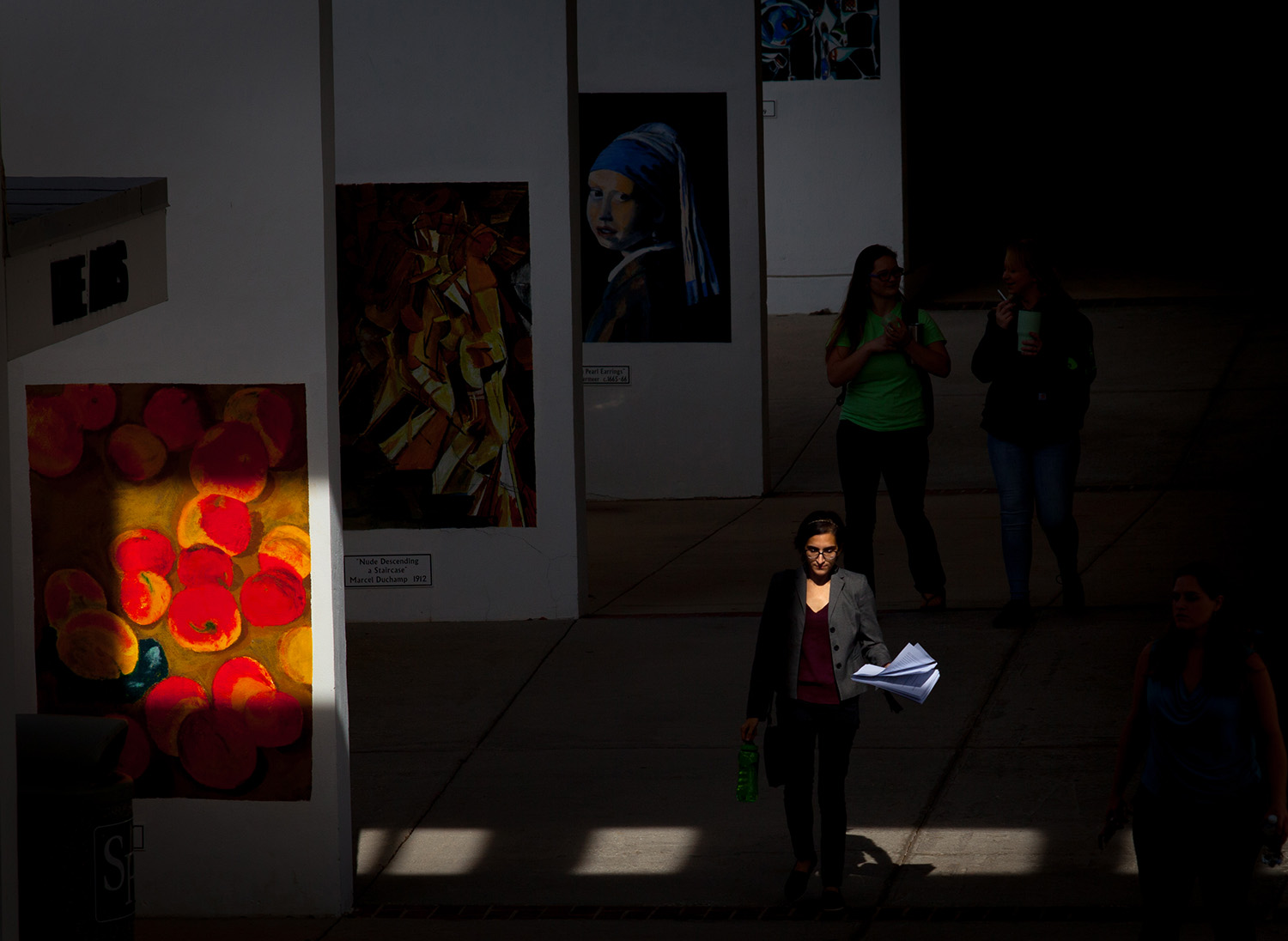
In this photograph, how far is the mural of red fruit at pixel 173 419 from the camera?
6.44 m

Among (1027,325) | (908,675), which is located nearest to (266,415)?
(908,675)

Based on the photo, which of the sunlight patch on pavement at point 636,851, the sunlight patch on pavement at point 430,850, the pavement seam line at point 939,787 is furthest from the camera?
the sunlight patch on pavement at point 430,850

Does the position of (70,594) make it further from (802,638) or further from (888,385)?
(888,385)

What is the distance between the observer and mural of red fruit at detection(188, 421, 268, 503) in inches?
253

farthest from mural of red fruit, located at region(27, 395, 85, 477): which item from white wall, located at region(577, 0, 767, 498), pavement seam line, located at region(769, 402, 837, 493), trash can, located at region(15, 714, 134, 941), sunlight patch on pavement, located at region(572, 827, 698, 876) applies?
pavement seam line, located at region(769, 402, 837, 493)

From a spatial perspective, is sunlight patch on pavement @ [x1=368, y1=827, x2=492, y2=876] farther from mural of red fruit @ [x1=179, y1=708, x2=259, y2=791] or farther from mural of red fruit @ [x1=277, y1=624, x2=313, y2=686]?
mural of red fruit @ [x1=277, y1=624, x2=313, y2=686]

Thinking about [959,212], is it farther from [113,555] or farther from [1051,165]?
[113,555]

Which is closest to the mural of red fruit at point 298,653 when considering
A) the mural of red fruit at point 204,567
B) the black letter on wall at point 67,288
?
the mural of red fruit at point 204,567

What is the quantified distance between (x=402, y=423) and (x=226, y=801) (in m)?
4.05

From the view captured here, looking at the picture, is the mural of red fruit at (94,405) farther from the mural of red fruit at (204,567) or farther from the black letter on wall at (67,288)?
the black letter on wall at (67,288)

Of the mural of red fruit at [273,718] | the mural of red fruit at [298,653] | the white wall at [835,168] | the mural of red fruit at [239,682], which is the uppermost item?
the white wall at [835,168]

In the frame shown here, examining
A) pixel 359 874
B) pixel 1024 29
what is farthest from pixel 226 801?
pixel 1024 29

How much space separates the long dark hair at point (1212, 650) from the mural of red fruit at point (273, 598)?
2.97 meters

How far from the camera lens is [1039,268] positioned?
922 cm
